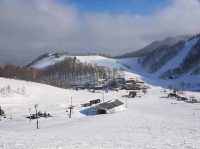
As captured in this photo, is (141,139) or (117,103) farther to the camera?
(117,103)

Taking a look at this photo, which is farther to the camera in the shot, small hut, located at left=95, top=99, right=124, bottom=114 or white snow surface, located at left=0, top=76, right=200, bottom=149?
small hut, located at left=95, top=99, right=124, bottom=114

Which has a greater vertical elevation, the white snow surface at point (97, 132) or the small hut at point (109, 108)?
the small hut at point (109, 108)

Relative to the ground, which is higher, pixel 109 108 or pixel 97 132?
pixel 109 108

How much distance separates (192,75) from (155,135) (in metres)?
174

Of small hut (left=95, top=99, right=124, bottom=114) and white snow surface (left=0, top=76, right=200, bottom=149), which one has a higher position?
small hut (left=95, top=99, right=124, bottom=114)

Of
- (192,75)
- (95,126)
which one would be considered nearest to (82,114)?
(95,126)

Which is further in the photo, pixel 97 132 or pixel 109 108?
pixel 109 108

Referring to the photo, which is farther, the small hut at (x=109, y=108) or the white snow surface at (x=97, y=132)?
the small hut at (x=109, y=108)

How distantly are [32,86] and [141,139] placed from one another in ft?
230

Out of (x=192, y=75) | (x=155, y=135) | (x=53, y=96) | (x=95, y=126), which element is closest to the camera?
(x=155, y=135)

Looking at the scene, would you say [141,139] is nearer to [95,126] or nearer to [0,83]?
[95,126]

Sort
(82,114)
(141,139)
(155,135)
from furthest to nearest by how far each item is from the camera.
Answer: (82,114) < (155,135) < (141,139)

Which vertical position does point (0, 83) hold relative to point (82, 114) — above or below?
above

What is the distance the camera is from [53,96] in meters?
90.6
